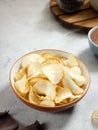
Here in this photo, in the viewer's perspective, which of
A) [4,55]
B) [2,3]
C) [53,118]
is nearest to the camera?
[53,118]

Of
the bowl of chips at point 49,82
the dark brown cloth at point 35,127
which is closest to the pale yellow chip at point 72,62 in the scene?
the bowl of chips at point 49,82

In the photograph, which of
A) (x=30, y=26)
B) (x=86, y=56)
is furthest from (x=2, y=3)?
(x=86, y=56)

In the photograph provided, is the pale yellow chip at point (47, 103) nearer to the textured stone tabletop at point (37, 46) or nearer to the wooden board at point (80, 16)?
the textured stone tabletop at point (37, 46)

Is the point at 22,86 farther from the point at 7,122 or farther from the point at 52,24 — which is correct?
the point at 52,24

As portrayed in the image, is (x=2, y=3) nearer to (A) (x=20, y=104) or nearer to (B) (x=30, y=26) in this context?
(B) (x=30, y=26)

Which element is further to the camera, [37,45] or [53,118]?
[37,45]
